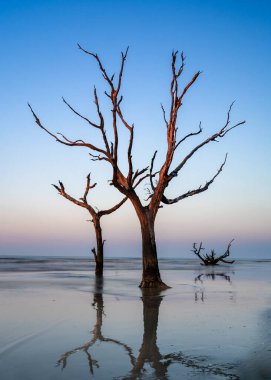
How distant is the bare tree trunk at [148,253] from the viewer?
1269cm

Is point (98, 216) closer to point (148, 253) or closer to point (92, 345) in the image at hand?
point (148, 253)

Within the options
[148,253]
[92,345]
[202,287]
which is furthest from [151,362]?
[202,287]

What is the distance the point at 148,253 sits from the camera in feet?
42.0

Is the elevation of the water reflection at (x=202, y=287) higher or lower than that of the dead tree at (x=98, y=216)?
lower

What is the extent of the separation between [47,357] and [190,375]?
153 centimetres

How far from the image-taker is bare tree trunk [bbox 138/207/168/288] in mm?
12688

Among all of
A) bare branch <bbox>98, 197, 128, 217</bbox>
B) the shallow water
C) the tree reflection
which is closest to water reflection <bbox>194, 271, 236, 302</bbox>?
the shallow water

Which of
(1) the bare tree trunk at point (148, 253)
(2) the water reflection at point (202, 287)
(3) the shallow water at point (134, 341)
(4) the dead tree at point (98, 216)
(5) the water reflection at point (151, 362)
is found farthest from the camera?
(4) the dead tree at point (98, 216)

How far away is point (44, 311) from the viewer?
7.49m

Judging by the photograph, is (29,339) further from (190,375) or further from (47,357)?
(190,375)

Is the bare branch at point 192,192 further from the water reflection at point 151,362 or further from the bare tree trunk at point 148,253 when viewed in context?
the water reflection at point 151,362

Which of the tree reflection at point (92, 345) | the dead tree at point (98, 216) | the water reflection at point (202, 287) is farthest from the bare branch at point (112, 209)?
the tree reflection at point (92, 345)

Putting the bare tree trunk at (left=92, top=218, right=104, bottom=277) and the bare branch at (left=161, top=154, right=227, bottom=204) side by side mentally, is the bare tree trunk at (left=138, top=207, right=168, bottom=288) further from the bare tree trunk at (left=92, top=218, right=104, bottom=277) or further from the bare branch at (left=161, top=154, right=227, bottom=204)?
the bare tree trunk at (left=92, top=218, right=104, bottom=277)

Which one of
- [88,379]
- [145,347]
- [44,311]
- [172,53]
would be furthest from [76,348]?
[172,53]
